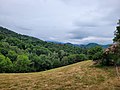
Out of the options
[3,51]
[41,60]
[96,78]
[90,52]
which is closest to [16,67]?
[41,60]

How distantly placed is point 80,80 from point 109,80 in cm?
260

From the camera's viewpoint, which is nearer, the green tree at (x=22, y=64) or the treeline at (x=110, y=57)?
the treeline at (x=110, y=57)

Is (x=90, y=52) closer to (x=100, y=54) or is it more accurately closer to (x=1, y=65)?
(x=100, y=54)

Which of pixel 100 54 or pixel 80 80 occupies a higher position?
pixel 100 54

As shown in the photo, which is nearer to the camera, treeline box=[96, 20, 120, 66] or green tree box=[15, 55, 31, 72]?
treeline box=[96, 20, 120, 66]

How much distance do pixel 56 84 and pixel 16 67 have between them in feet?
152

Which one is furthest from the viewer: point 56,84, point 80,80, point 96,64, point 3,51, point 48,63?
point 3,51

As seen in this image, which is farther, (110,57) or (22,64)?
(22,64)

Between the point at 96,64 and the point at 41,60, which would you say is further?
the point at 41,60

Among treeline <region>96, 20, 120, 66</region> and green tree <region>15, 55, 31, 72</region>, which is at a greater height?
treeline <region>96, 20, 120, 66</region>

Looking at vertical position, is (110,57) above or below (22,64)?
above

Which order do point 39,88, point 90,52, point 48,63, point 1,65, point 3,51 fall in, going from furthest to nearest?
point 3,51
point 48,63
point 1,65
point 90,52
point 39,88

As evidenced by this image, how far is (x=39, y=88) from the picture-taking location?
42.7 feet

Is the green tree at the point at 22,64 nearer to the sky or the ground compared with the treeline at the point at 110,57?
nearer to the ground
